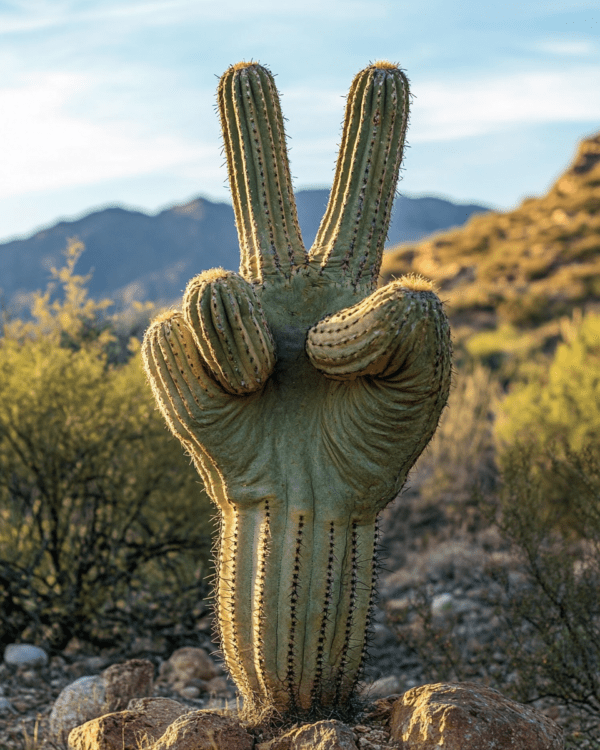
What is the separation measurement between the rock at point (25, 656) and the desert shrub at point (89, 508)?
8.8 inches

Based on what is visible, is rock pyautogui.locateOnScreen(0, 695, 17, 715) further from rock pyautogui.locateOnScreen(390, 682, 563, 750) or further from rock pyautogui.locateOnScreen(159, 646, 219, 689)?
rock pyautogui.locateOnScreen(390, 682, 563, 750)

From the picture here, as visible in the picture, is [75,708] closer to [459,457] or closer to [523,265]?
[459,457]

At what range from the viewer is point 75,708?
618 centimetres

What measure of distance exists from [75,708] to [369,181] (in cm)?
406

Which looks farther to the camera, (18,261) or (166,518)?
(18,261)

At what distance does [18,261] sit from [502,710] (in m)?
94.2

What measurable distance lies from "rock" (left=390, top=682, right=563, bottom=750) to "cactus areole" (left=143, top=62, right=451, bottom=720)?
563 millimetres

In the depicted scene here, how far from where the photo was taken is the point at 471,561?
37.3ft

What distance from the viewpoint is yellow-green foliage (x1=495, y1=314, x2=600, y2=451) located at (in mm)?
12117

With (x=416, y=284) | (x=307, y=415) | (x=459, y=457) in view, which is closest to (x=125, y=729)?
(x=307, y=415)

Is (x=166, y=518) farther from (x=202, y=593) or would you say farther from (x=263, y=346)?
(x=263, y=346)

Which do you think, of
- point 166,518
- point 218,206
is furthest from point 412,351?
point 218,206

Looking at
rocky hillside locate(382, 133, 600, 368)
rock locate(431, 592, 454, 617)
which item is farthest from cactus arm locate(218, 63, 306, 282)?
rocky hillside locate(382, 133, 600, 368)

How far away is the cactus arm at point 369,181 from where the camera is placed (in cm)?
547
